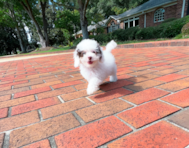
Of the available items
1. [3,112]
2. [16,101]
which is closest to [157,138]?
[3,112]

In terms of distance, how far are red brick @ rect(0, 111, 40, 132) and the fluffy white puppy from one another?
74cm

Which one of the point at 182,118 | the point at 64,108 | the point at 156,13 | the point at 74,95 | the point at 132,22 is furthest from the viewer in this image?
the point at 132,22

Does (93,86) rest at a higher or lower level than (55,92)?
higher

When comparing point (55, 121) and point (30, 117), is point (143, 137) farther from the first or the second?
point (30, 117)

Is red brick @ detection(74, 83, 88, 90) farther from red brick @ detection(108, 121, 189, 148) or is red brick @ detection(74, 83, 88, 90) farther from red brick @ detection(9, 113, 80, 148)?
red brick @ detection(108, 121, 189, 148)

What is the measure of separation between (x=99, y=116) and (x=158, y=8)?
21318 mm

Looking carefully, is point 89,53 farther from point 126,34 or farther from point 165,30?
point 126,34

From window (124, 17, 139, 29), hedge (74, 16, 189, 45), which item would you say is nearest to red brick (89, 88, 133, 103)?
hedge (74, 16, 189, 45)

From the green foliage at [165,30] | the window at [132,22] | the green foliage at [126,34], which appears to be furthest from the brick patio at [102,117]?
the window at [132,22]

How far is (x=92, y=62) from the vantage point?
63.8 inches

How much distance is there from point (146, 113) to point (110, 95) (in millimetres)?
581

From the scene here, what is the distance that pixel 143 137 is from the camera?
99cm

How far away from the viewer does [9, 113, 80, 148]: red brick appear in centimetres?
107

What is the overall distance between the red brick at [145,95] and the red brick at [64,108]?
1.79ft
